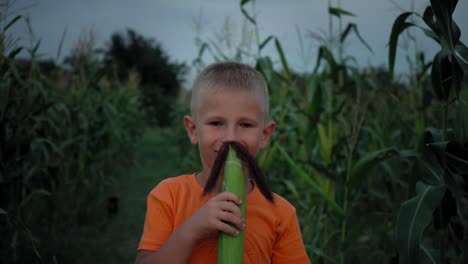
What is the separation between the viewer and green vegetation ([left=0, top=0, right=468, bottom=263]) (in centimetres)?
176

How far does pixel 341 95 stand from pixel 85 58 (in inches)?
140

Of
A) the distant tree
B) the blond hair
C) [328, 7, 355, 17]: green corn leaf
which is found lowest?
the blond hair

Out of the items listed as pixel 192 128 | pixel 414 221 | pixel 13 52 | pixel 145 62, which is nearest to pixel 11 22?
pixel 13 52

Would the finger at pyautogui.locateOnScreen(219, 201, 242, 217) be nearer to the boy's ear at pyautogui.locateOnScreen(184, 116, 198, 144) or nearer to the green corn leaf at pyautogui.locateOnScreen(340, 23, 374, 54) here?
the boy's ear at pyautogui.locateOnScreen(184, 116, 198, 144)

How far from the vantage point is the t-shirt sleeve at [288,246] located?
1398 mm

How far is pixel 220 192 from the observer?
1.37 m

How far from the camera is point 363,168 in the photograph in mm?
2084

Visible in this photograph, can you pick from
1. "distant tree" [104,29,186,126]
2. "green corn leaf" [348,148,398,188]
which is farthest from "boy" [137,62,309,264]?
"distant tree" [104,29,186,126]

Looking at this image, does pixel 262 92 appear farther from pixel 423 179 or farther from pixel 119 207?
pixel 119 207

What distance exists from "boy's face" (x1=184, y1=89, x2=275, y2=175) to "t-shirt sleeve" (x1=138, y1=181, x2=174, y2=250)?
190 millimetres

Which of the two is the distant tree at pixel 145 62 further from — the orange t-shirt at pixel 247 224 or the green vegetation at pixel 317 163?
the orange t-shirt at pixel 247 224

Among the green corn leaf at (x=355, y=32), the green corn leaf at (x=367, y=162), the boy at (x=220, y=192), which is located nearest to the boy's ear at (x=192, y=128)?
the boy at (x=220, y=192)

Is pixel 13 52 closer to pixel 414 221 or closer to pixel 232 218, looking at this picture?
pixel 232 218

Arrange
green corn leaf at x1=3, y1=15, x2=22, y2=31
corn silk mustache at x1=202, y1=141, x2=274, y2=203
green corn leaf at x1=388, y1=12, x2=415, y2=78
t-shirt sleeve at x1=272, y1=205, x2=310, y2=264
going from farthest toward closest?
green corn leaf at x1=3, y1=15, x2=22, y2=31 < green corn leaf at x1=388, y1=12, x2=415, y2=78 < t-shirt sleeve at x1=272, y1=205, x2=310, y2=264 < corn silk mustache at x1=202, y1=141, x2=274, y2=203
